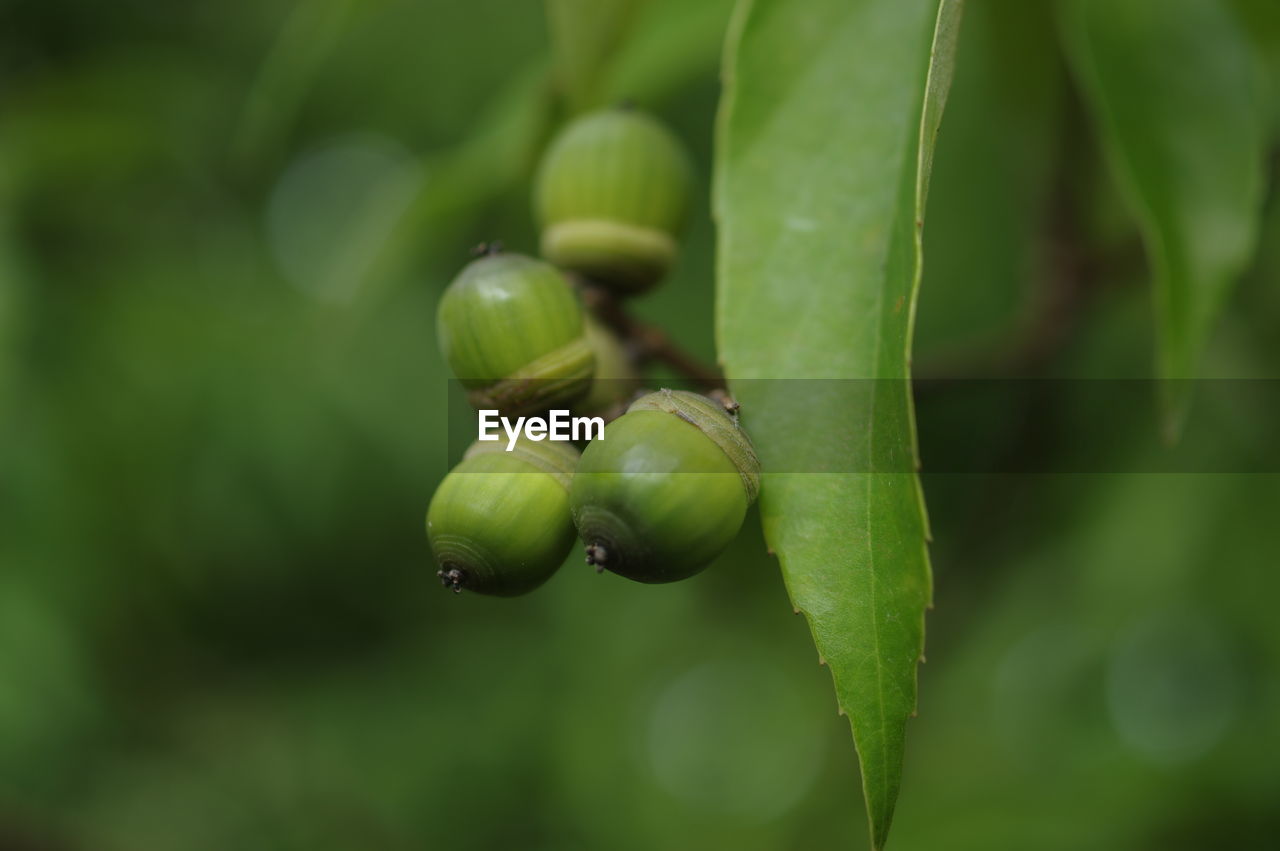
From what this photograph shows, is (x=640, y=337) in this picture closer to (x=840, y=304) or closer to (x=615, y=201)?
(x=615, y=201)

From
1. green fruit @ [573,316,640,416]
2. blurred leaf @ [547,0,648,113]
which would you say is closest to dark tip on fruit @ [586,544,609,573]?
green fruit @ [573,316,640,416]

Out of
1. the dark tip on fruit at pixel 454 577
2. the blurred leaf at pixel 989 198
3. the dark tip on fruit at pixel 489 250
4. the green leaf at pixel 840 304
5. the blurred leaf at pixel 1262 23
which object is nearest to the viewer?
the green leaf at pixel 840 304

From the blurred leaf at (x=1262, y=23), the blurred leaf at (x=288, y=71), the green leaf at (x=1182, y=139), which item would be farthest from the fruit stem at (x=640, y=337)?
the blurred leaf at (x=1262, y=23)

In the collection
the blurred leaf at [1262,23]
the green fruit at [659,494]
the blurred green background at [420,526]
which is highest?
the blurred leaf at [1262,23]

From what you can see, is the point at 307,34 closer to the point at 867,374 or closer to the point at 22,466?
the point at 22,466

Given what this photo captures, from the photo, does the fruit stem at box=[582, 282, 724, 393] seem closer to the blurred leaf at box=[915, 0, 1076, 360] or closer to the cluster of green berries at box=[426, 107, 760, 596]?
the cluster of green berries at box=[426, 107, 760, 596]

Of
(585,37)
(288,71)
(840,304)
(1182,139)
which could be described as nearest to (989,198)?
(1182,139)

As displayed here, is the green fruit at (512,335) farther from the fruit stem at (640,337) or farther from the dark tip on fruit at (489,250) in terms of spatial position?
the fruit stem at (640,337)
